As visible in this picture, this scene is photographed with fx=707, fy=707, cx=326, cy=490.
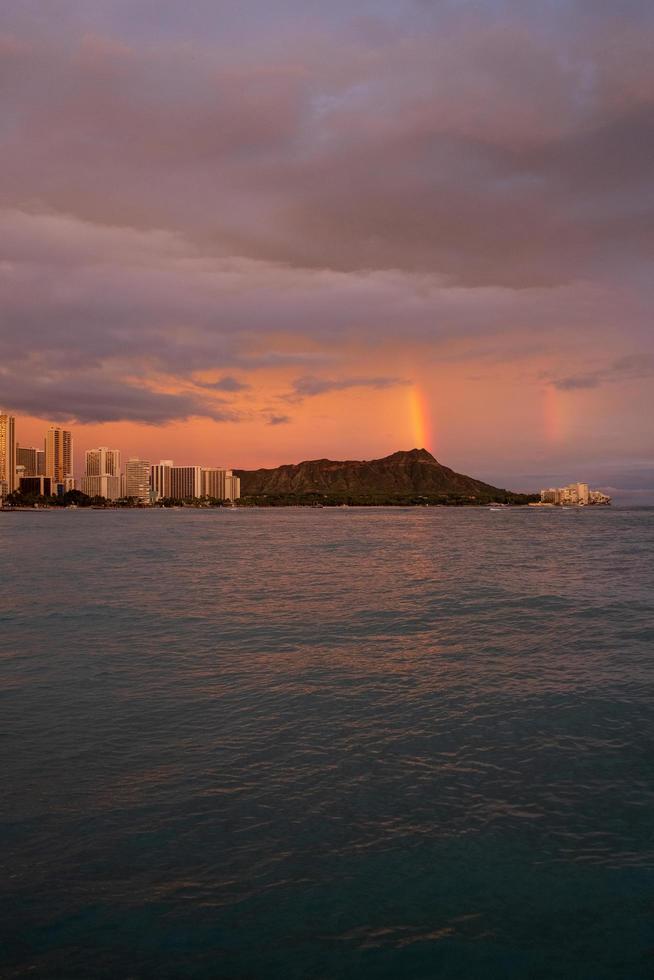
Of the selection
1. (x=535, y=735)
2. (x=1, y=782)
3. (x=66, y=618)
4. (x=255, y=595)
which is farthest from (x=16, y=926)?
(x=255, y=595)

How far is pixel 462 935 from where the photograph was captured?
296 inches

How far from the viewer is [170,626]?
26312 millimetres

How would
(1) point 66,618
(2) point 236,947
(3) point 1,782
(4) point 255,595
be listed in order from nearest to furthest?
(2) point 236,947
(3) point 1,782
(1) point 66,618
(4) point 255,595

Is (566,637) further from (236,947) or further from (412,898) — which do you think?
(236,947)

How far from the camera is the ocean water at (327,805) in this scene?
7297mm

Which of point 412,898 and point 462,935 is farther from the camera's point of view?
point 412,898

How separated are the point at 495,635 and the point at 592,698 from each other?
838cm

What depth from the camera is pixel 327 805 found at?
403 inches

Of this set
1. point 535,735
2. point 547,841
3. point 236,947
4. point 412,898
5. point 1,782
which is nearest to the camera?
point 236,947

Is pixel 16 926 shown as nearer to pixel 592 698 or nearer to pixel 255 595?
pixel 592 698

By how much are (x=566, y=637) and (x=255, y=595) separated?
16223 mm

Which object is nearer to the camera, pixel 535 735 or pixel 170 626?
pixel 535 735

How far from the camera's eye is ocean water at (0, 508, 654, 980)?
7297mm

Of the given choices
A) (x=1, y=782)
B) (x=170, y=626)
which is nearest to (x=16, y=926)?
(x=1, y=782)
